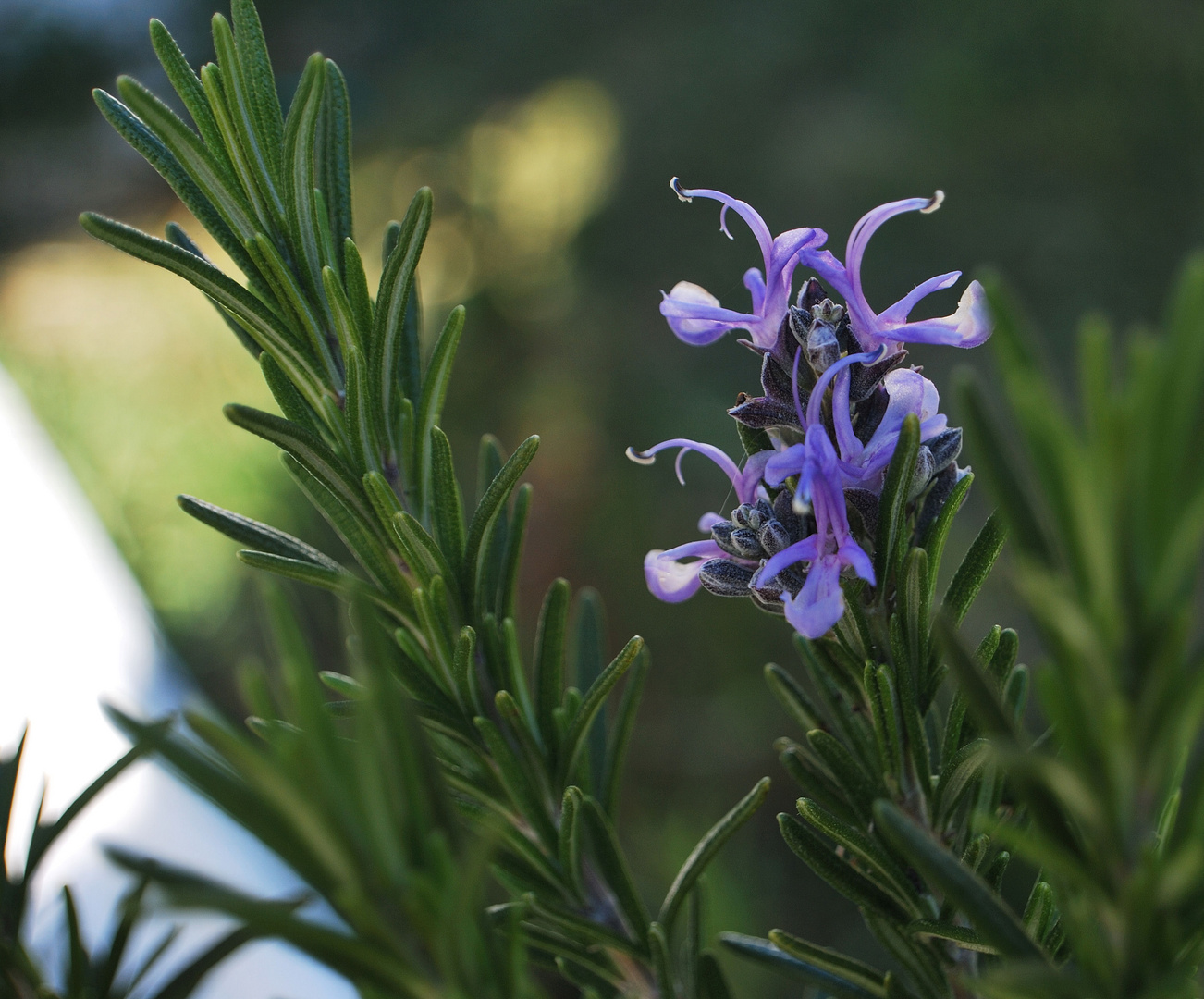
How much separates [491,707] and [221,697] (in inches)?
53.9

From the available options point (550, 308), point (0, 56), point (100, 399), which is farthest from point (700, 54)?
point (0, 56)

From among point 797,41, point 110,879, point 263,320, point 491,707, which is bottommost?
point 110,879

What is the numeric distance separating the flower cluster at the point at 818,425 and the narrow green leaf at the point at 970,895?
2.0 inches

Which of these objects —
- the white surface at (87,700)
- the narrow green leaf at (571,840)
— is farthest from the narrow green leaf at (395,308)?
the white surface at (87,700)

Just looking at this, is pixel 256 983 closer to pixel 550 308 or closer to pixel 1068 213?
pixel 550 308

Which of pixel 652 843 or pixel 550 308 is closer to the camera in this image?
pixel 652 843

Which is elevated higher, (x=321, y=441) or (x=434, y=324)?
(x=434, y=324)

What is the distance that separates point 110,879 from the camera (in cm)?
72

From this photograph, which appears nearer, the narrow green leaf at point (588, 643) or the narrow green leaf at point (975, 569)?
the narrow green leaf at point (975, 569)

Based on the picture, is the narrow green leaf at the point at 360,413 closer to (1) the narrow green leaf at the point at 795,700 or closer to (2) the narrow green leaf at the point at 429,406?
(2) the narrow green leaf at the point at 429,406

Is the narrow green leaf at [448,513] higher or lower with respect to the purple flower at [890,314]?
lower

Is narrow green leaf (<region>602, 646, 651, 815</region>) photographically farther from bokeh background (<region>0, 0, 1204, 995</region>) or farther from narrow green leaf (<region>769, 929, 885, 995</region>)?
bokeh background (<region>0, 0, 1204, 995</region>)

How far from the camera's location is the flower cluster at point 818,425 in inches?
8.3

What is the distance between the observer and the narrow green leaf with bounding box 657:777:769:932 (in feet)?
0.77
